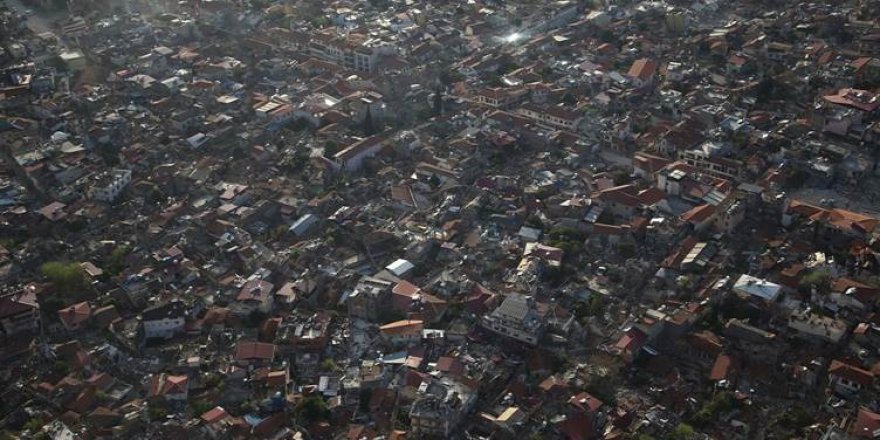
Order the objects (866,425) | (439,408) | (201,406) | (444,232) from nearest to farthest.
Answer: (866,425) < (439,408) < (201,406) < (444,232)

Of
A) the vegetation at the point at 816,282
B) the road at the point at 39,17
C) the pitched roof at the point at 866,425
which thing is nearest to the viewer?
the pitched roof at the point at 866,425

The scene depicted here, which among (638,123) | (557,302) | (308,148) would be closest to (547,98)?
(638,123)

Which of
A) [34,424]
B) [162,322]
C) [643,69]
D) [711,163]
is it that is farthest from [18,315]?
[643,69]

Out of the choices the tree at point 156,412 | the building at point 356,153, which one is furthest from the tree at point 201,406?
the building at point 356,153

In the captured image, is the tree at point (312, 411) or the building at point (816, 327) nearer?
the tree at point (312, 411)

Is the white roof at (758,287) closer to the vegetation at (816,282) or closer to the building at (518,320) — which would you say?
the vegetation at (816,282)

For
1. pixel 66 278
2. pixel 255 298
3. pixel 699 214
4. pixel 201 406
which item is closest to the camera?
pixel 201 406

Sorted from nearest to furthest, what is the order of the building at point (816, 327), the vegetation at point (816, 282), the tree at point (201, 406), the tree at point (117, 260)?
1. the tree at point (201, 406)
2. the building at point (816, 327)
3. the vegetation at point (816, 282)
4. the tree at point (117, 260)

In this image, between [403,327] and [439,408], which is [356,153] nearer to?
[403,327]
